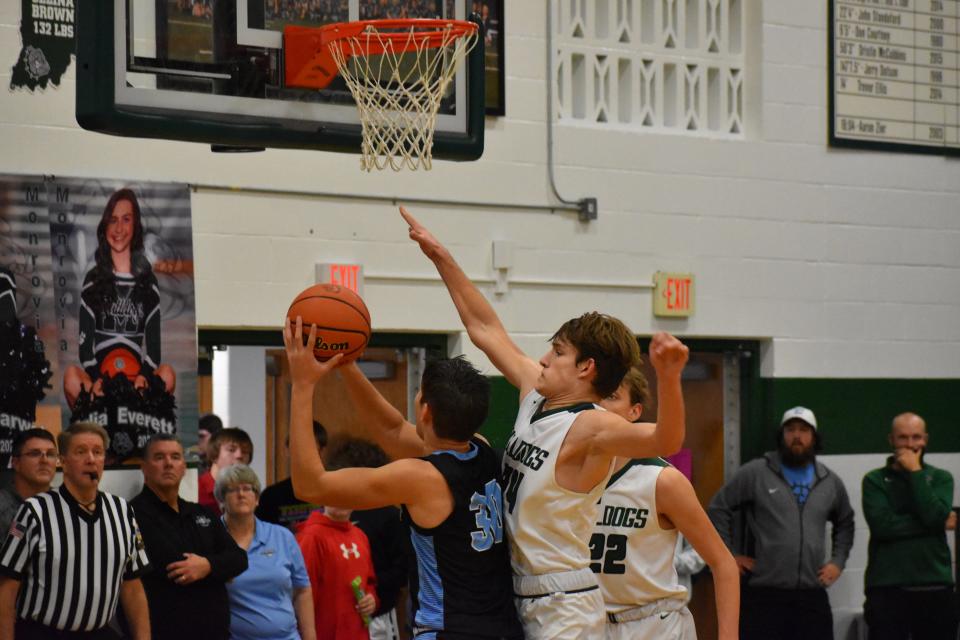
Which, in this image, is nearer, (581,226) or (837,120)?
(581,226)

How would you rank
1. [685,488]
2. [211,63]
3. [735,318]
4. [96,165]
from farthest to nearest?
[735,318]
[96,165]
[211,63]
[685,488]

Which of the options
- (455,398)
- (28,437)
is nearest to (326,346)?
(455,398)

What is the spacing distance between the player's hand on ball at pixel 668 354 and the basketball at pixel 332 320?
3.32 ft

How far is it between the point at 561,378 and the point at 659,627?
1413 millimetres

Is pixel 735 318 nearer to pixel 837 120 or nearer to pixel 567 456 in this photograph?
pixel 837 120

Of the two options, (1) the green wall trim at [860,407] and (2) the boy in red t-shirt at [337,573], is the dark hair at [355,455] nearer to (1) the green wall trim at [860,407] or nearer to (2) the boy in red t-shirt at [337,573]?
(2) the boy in red t-shirt at [337,573]

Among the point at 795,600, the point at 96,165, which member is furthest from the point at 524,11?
the point at 795,600

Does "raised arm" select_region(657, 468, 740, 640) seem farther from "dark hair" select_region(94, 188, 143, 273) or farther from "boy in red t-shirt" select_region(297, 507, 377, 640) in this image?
"dark hair" select_region(94, 188, 143, 273)

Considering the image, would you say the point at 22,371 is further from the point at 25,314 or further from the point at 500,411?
the point at 500,411

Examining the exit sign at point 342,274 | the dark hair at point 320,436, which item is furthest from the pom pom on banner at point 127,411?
the exit sign at point 342,274

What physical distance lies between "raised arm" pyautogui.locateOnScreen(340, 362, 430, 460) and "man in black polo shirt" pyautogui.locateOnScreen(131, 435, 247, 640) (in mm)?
2145

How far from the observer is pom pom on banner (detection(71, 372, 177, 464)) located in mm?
7840

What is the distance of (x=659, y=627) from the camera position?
5770mm

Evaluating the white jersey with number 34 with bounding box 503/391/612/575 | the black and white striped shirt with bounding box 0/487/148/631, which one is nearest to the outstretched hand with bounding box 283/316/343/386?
the white jersey with number 34 with bounding box 503/391/612/575
